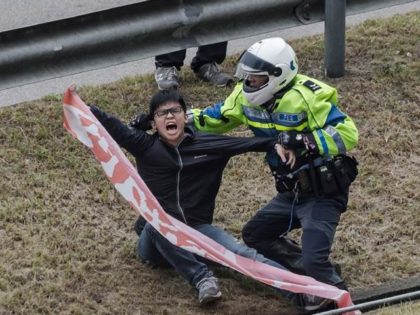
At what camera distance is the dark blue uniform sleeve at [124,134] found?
6039 millimetres

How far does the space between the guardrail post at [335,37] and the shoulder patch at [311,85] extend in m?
1.60

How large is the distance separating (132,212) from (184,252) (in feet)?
2.42

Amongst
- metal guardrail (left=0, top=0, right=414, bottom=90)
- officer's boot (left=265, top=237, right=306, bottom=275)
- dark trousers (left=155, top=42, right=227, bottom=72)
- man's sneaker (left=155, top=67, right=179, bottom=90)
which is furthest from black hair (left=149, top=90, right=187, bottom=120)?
dark trousers (left=155, top=42, right=227, bottom=72)

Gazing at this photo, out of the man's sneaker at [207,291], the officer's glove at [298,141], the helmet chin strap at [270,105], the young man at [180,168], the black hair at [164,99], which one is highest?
the black hair at [164,99]

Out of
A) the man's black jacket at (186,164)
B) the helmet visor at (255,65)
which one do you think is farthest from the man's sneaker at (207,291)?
the helmet visor at (255,65)

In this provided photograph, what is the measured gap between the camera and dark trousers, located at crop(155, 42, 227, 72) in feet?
25.9

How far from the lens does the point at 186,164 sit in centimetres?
623

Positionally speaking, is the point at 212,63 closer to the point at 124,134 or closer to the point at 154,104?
the point at 154,104

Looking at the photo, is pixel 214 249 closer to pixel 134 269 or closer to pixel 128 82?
pixel 134 269

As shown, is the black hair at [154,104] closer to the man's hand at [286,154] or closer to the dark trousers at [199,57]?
the man's hand at [286,154]

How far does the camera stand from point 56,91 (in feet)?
27.0

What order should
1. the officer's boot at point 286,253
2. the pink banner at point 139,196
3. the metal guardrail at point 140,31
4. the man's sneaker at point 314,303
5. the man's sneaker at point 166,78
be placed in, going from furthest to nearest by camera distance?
1. the man's sneaker at point 166,78
2. the officer's boot at point 286,253
3. the metal guardrail at point 140,31
4. the man's sneaker at point 314,303
5. the pink banner at point 139,196

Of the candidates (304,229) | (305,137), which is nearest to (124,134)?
(305,137)

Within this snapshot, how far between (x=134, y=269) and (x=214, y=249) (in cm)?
57
